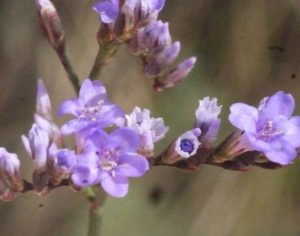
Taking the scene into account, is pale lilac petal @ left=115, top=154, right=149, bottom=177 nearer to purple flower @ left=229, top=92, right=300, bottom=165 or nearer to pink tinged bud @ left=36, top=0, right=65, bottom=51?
purple flower @ left=229, top=92, right=300, bottom=165

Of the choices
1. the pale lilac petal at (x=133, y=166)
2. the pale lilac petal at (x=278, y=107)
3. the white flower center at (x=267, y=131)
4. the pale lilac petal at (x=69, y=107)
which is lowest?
the pale lilac petal at (x=133, y=166)

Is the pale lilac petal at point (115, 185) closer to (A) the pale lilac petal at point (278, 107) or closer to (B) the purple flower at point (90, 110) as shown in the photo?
(B) the purple flower at point (90, 110)

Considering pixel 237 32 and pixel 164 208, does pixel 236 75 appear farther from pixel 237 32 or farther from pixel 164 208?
pixel 164 208

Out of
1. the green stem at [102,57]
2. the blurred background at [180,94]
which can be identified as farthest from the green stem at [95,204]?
the blurred background at [180,94]

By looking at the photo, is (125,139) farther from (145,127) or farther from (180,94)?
(180,94)

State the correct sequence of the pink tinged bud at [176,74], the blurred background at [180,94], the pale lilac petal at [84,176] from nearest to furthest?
1. the pale lilac petal at [84,176]
2. the pink tinged bud at [176,74]
3. the blurred background at [180,94]

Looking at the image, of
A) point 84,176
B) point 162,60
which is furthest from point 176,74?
point 84,176

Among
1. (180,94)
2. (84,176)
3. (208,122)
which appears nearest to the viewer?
(84,176)

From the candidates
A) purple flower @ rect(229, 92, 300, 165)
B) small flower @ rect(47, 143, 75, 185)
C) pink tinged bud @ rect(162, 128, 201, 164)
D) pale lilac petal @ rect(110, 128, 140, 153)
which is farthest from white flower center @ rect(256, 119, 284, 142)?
small flower @ rect(47, 143, 75, 185)
